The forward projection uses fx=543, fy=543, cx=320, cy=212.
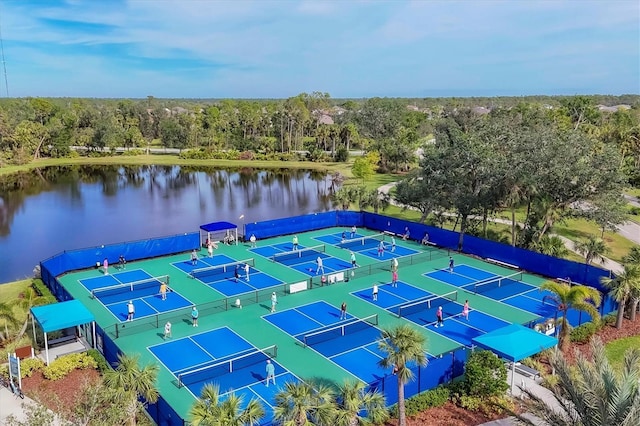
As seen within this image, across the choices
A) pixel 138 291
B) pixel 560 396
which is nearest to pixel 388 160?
pixel 138 291

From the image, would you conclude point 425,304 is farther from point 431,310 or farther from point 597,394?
point 597,394

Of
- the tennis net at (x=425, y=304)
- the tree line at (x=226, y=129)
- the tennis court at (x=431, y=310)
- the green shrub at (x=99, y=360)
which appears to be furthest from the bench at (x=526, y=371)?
the tree line at (x=226, y=129)

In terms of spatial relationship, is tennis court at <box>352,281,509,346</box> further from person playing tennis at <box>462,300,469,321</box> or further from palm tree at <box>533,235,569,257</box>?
palm tree at <box>533,235,569,257</box>

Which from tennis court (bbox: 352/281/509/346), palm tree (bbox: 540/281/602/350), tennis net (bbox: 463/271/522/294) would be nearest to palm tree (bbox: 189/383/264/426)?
tennis court (bbox: 352/281/509/346)

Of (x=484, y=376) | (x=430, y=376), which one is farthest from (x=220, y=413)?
(x=484, y=376)

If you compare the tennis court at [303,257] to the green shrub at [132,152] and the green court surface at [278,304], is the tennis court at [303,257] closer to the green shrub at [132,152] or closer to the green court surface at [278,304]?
the green court surface at [278,304]

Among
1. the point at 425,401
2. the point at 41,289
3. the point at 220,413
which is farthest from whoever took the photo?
the point at 41,289
